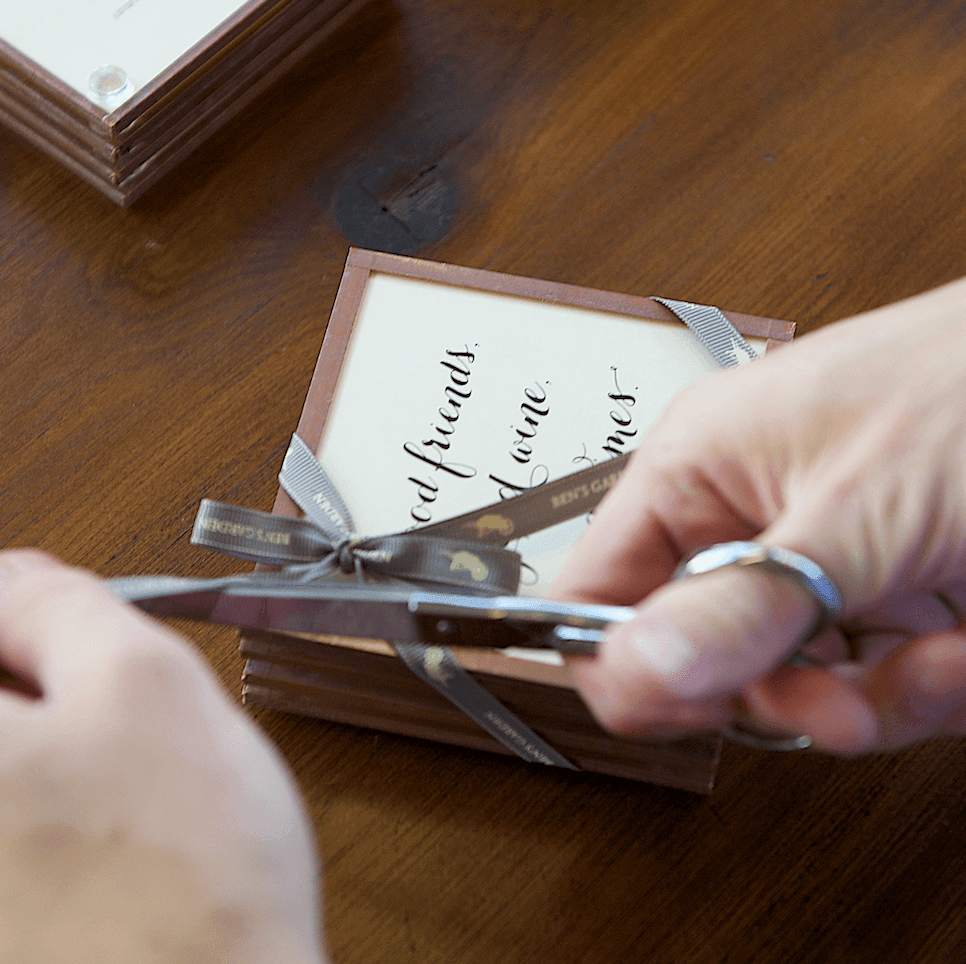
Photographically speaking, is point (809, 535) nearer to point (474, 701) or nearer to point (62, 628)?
point (474, 701)

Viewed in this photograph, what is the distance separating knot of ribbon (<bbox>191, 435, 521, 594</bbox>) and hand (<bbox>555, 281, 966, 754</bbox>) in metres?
0.04

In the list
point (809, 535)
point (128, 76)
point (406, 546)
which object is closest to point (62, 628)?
point (406, 546)

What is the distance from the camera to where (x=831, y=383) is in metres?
0.49

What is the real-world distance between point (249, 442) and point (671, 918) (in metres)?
0.35

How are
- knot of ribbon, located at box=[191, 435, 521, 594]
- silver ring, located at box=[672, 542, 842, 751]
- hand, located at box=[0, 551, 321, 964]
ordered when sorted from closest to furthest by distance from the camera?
1. hand, located at box=[0, 551, 321, 964]
2. silver ring, located at box=[672, 542, 842, 751]
3. knot of ribbon, located at box=[191, 435, 521, 594]

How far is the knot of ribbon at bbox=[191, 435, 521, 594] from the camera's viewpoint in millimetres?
544

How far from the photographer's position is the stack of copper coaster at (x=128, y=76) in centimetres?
64

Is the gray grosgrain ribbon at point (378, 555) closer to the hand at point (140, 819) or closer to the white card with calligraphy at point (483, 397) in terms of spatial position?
the white card with calligraphy at point (483, 397)

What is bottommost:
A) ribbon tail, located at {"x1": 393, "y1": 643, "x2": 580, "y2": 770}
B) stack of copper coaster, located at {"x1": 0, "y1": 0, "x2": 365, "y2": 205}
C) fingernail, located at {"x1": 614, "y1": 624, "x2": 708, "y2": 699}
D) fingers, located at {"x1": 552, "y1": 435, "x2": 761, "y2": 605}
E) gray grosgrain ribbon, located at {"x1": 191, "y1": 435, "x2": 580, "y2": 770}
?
ribbon tail, located at {"x1": 393, "y1": 643, "x2": 580, "y2": 770}

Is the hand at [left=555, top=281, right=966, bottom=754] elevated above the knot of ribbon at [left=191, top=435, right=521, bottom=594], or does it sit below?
above

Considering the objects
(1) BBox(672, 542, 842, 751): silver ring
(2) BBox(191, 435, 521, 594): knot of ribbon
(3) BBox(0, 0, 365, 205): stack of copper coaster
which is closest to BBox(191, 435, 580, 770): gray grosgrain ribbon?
(2) BBox(191, 435, 521, 594): knot of ribbon

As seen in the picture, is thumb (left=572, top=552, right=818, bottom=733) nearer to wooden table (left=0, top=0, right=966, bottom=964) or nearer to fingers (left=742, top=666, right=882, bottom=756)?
fingers (left=742, top=666, right=882, bottom=756)

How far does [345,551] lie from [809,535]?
227 mm

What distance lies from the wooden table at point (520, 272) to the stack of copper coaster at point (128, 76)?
0.02 meters
